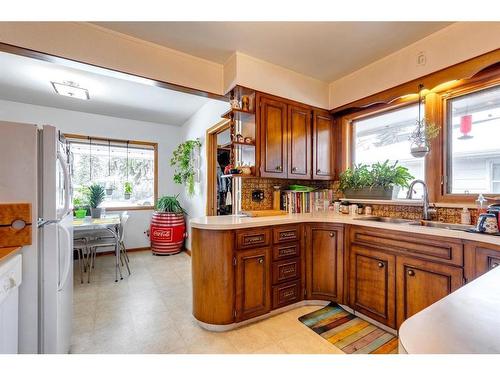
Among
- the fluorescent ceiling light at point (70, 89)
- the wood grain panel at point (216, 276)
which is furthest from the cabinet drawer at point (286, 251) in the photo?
the fluorescent ceiling light at point (70, 89)

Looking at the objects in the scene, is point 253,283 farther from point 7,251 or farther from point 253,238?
point 7,251

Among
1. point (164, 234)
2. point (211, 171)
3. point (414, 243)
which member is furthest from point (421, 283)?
point (164, 234)

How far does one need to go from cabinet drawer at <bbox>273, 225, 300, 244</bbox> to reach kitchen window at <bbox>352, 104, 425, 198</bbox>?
121 centimetres

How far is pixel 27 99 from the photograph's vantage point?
3361mm

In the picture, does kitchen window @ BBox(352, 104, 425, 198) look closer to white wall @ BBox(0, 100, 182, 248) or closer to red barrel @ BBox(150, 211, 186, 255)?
red barrel @ BBox(150, 211, 186, 255)

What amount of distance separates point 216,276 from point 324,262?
1.05 m

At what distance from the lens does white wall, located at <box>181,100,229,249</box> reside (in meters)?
3.23

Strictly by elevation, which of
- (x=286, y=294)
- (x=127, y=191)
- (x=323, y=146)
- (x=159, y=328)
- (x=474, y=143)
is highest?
(x=323, y=146)

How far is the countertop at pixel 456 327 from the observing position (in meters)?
0.39

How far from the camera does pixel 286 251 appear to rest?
2135 mm

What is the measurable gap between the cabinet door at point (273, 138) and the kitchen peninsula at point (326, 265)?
0.58m

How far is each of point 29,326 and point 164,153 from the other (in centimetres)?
376
